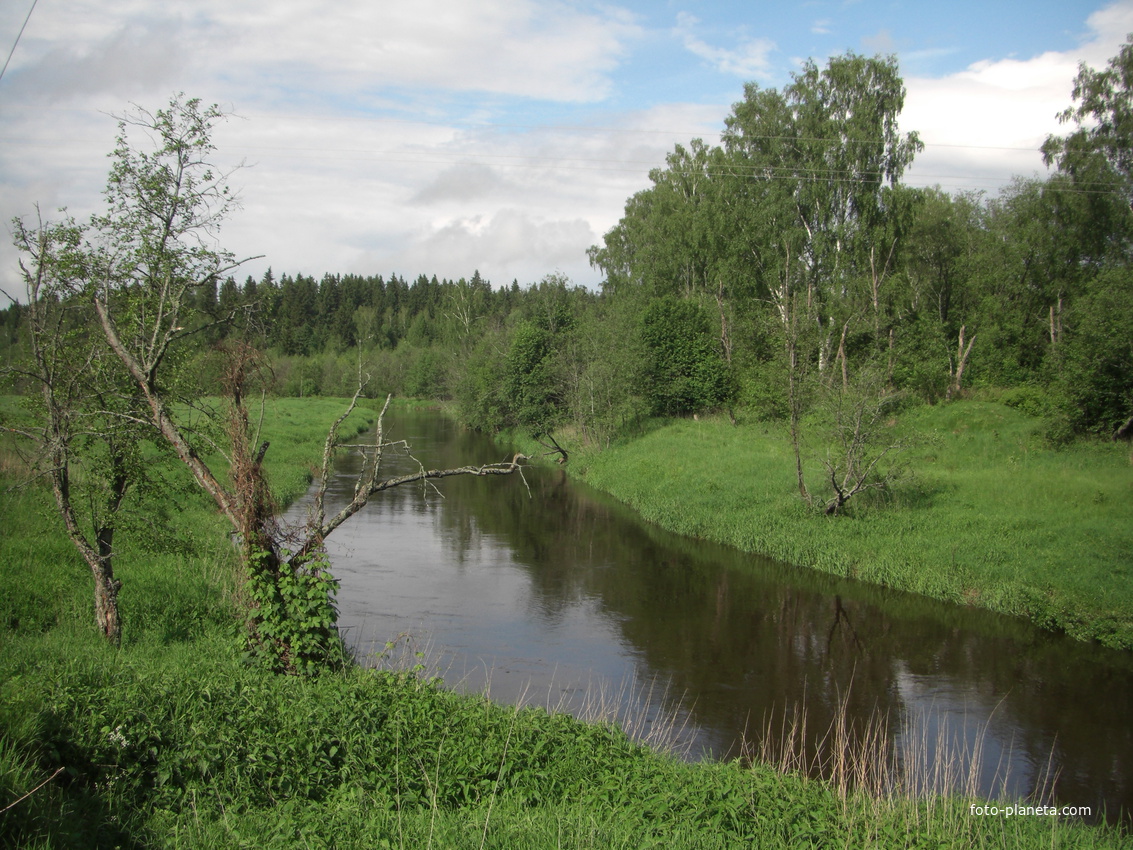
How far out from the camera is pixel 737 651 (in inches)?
558

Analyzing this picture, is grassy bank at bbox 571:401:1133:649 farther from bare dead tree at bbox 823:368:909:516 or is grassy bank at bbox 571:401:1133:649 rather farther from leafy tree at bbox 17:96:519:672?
leafy tree at bbox 17:96:519:672

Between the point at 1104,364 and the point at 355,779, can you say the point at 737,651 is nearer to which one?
the point at 355,779

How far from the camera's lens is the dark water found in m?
10.8

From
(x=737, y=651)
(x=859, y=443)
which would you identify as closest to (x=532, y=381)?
(x=859, y=443)

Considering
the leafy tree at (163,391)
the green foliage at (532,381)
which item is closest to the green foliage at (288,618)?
the leafy tree at (163,391)

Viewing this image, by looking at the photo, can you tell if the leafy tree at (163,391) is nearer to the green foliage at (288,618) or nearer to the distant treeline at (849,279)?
the green foliage at (288,618)

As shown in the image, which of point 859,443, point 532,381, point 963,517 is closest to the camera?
point 963,517

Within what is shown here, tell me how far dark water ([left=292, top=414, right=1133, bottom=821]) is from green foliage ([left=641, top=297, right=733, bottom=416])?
15937 millimetres

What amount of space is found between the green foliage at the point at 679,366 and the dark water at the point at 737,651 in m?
15.9

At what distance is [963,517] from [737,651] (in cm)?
817

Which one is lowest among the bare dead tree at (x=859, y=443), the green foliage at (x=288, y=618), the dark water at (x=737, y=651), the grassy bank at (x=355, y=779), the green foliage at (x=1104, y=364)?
the dark water at (x=737, y=651)

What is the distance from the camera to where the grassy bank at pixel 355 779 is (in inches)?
225

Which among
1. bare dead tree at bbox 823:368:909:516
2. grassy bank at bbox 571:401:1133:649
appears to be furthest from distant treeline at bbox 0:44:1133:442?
bare dead tree at bbox 823:368:909:516

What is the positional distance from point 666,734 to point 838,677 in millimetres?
4154
